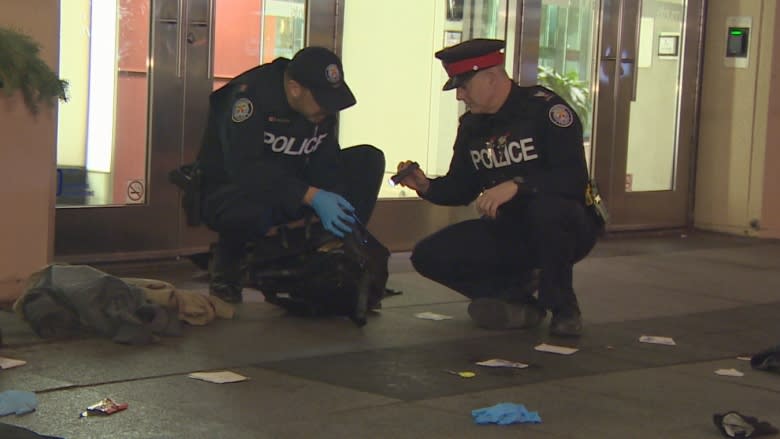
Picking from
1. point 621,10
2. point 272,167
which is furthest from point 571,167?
point 621,10

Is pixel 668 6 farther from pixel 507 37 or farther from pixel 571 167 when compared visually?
pixel 571 167

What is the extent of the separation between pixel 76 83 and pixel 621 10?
415 cm

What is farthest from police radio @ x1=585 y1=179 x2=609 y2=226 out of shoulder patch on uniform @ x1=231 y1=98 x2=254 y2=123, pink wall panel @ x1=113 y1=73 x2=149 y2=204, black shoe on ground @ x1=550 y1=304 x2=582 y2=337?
pink wall panel @ x1=113 y1=73 x2=149 y2=204

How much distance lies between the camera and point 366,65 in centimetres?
740

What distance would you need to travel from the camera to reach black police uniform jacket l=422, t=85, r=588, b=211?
4934 millimetres

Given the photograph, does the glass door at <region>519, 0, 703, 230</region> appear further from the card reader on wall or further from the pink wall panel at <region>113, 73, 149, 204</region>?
the pink wall panel at <region>113, 73, 149, 204</region>

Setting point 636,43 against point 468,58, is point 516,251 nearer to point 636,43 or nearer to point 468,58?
point 468,58

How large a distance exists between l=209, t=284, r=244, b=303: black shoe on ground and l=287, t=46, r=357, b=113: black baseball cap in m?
0.98

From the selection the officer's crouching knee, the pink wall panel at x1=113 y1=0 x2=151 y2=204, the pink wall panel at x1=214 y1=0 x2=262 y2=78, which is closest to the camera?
the officer's crouching knee

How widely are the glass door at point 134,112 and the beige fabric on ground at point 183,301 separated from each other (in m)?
1.36

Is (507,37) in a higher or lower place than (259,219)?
higher

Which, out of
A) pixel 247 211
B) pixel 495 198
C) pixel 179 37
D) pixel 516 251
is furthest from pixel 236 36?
pixel 495 198

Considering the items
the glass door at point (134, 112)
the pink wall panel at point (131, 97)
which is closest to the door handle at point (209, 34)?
the glass door at point (134, 112)

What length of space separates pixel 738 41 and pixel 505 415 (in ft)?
20.4
